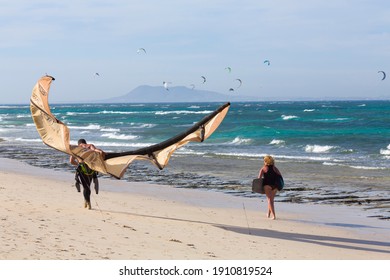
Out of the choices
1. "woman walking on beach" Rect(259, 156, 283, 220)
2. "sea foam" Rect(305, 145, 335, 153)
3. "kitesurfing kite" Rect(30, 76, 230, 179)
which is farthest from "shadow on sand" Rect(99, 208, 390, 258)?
"sea foam" Rect(305, 145, 335, 153)

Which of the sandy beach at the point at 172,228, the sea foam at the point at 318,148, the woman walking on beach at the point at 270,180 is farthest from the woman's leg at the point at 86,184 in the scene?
the sea foam at the point at 318,148

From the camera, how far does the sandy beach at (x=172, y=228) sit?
7836mm

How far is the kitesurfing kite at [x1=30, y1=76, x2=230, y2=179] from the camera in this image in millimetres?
9672

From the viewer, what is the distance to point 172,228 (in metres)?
9.77

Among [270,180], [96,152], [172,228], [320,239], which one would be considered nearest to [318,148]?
[270,180]

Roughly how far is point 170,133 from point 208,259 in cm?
4041

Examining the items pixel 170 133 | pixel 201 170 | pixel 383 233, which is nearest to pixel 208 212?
pixel 383 233

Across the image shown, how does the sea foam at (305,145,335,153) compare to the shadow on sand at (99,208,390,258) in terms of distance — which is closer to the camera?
the shadow on sand at (99,208,390,258)

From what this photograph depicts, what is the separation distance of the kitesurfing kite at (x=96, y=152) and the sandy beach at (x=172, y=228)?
909mm

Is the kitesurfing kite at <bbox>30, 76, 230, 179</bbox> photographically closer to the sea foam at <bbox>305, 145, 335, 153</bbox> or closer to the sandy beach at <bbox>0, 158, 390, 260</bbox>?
→ the sandy beach at <bbox>0, 158, 390, 260</bbox>

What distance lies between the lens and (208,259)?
768cm

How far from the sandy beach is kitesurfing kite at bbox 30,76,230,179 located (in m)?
0.91

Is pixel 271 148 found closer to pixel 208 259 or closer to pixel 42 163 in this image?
pixel 42 163

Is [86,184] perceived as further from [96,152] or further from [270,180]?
[270,180]
